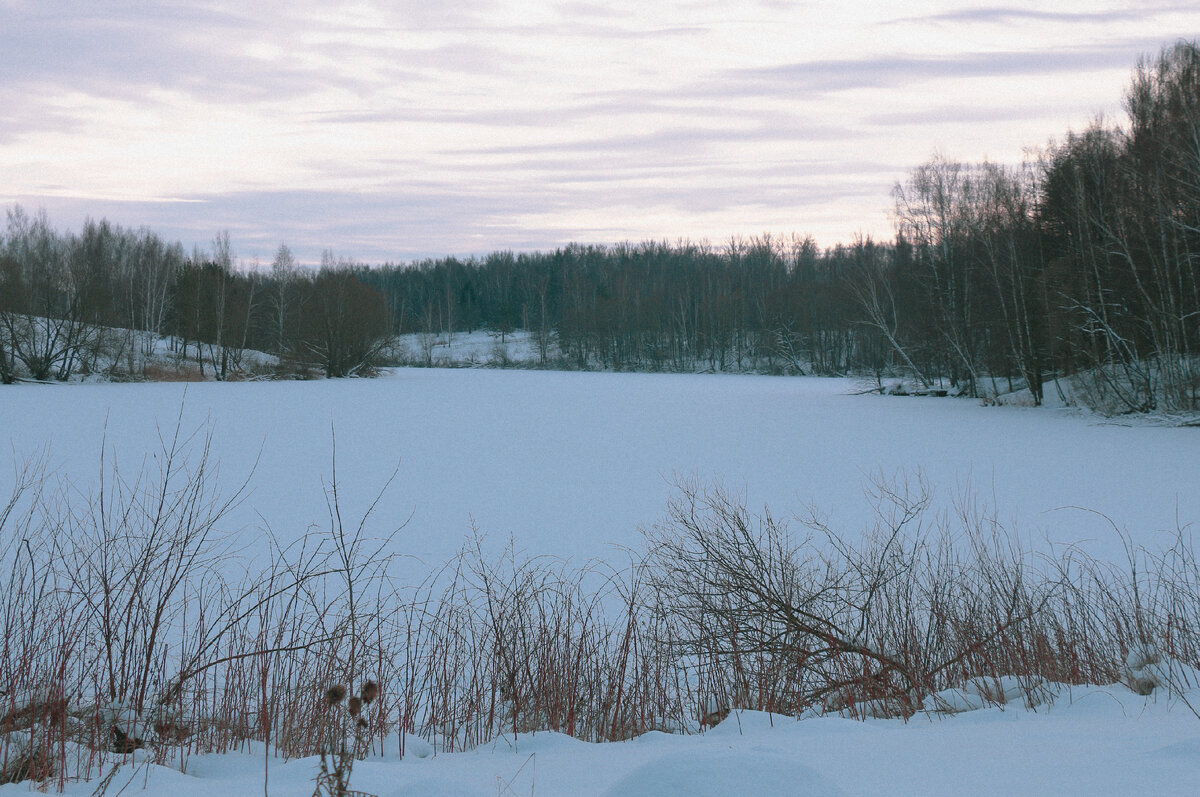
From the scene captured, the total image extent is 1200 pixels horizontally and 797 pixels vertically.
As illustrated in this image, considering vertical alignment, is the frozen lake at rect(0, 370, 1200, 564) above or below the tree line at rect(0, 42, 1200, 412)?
below

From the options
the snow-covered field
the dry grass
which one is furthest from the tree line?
the dry grass

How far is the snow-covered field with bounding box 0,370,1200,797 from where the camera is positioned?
2.89 m

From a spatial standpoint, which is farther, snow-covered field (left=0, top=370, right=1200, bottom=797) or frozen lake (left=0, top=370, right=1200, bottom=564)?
frozen lake (left=0, top=370, right=1200, bottom=564)

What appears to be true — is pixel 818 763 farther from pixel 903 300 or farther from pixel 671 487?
pixel 903 300

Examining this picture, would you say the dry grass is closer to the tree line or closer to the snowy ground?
the snowy ground

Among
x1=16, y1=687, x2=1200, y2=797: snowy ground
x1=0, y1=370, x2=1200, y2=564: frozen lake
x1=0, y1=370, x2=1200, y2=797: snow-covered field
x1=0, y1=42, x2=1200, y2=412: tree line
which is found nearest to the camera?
x1=16, y1=687, x2=1200, y2=797: snowy ground

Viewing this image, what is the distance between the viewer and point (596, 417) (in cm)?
2514

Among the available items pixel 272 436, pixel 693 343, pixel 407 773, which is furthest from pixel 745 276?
pixel 407 773

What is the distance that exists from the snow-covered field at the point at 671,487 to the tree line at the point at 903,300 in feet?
9.25

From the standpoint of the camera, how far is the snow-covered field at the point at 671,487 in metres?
2.89

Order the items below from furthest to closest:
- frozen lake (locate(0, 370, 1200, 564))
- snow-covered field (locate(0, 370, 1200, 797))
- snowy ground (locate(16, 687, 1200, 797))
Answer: frozen lake (locate(0, 370, 1200, 564)), snow-covered field (locate(0, 370, 1200, 797)), snowy ground (locate(16, 687, 1200, 797))

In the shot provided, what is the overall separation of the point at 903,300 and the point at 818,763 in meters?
38.1

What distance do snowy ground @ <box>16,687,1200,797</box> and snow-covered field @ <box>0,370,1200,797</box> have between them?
0.04 ft

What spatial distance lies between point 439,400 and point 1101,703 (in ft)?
95.0
